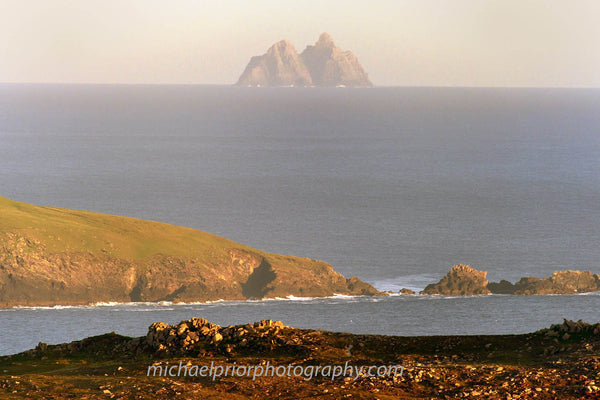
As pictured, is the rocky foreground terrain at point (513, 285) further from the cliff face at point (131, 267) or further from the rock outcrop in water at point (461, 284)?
the cliff face at point (131, 267)

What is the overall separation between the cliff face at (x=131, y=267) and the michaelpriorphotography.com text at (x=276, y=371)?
A: 326 ft

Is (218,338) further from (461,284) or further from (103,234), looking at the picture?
(103,234)

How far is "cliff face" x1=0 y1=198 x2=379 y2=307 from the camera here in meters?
130

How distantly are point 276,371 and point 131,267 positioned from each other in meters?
106

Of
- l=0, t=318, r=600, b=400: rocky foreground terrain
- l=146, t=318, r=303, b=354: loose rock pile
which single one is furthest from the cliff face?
l=146, t=318, r=303, b=354: loose rock pile

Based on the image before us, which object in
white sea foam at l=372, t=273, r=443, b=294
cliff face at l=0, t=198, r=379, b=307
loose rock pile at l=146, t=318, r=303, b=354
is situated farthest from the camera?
white sea foam at l=372, t=273, r=443, b=294

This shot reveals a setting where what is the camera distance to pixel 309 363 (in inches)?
1334

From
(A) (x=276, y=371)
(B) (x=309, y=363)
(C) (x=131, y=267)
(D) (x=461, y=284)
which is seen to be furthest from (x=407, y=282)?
(A) (x=276, y=371)

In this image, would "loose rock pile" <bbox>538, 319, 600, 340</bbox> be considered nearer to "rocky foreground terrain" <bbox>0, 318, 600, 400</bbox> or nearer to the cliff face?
"rocky foreground terrain" <bbox>0, 318, 600, 400</bbox>

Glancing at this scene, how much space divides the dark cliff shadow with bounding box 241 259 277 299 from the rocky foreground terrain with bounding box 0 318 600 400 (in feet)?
318

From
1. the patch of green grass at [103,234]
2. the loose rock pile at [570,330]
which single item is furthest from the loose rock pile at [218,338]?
the patch of green grass at [103,234]

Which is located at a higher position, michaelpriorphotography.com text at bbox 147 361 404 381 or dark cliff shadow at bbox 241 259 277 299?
michaelpriorphotography.com text at bbox 147 361 404 381

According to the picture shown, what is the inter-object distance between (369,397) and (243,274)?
113061mm

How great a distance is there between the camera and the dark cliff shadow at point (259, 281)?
137525 millimetres
